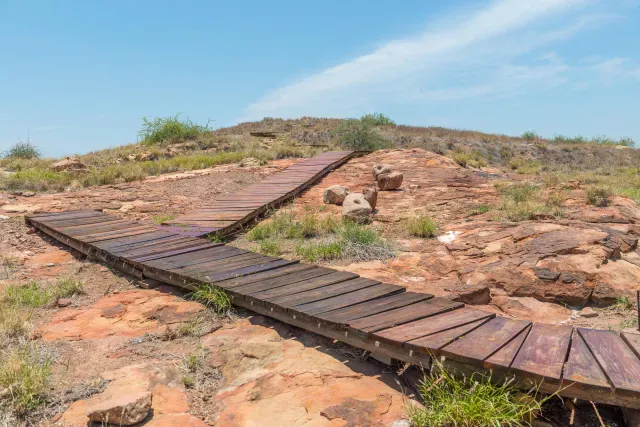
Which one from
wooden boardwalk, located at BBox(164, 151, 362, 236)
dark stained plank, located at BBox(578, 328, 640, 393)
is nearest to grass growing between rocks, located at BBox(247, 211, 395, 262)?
wooden boardwalk, located at BBox(164, 151, 362, 236)

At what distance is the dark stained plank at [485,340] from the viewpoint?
2.56 m

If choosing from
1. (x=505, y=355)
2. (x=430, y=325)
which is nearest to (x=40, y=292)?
(x=430, y=325)

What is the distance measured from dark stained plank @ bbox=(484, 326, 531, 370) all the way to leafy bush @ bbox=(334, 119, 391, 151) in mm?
13709

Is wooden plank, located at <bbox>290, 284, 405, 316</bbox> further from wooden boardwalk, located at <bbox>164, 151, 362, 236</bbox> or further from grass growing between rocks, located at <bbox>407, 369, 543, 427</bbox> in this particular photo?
wooden boardwalk, located at <bbox>164, 151, 362, 236</bbox>

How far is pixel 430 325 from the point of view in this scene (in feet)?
9.93

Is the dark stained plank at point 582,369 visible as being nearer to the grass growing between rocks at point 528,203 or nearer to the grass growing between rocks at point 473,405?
the grass growing between rocks at point 473,405

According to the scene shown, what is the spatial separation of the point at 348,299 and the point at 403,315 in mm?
506

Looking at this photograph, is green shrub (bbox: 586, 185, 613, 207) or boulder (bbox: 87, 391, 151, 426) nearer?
boulder (bbox: 87, 391, 151, 426)

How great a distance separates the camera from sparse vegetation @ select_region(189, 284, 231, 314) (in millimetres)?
3896

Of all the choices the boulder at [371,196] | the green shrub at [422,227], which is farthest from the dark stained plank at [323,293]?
the boulder at [371,196]

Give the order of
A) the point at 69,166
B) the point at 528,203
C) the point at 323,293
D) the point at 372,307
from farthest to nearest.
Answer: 1. the point at 69,166
2. the point at 528,203
3. the point at 323,293
4. the point at 372,307

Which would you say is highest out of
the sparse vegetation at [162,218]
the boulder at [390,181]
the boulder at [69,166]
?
the boulder at [69,166]

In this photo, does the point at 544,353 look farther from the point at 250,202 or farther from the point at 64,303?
the point at 250,202

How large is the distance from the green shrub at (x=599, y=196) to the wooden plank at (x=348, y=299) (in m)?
4.35
